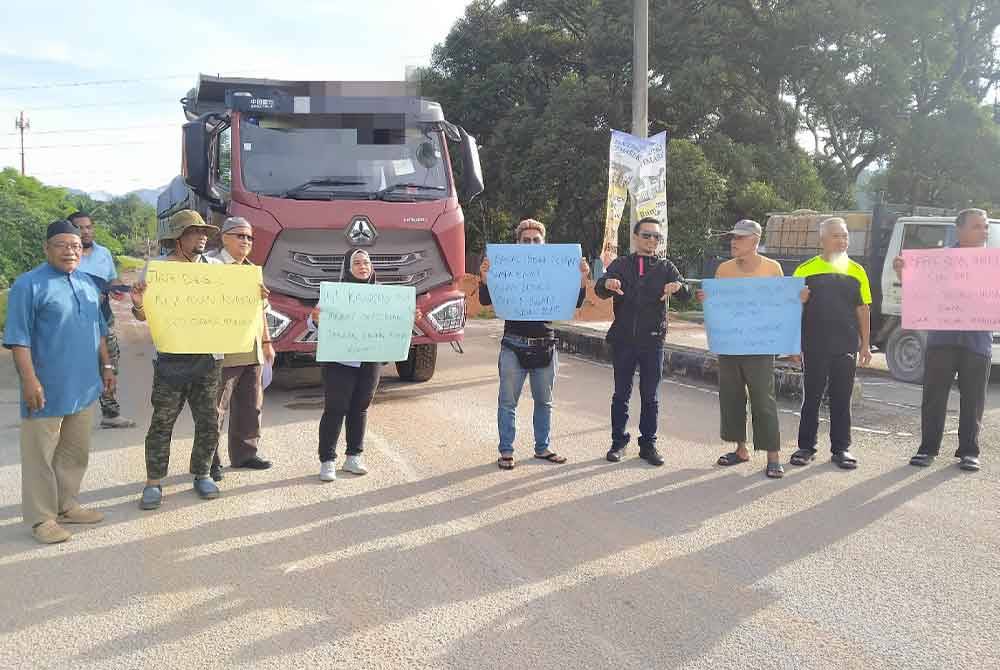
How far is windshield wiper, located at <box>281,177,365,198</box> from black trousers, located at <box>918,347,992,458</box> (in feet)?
17.1

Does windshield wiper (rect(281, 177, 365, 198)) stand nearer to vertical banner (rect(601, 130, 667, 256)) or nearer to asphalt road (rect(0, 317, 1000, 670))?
asphalt road (rect(0, 317, 1000, 670))

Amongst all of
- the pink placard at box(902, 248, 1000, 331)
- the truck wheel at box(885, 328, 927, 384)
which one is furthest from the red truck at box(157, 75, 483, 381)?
the truck wheel at box(885, 328, 927, 384)

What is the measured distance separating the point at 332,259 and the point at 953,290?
5160 millimetres

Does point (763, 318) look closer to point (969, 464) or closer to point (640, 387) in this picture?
point (640, 387)

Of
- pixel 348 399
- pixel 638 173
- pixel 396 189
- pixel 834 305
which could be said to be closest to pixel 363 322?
pixel 348 399

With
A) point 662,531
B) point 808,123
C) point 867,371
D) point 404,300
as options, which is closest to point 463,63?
point 808,123

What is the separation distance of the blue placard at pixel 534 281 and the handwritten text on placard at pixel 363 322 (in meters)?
0.66

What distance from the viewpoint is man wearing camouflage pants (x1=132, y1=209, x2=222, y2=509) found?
512 centimetres

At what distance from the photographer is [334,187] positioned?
8109 mm

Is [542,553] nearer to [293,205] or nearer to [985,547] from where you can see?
[985,547]

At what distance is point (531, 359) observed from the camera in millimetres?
6125

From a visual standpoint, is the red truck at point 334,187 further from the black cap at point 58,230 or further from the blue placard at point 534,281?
the black cap at point 58,230

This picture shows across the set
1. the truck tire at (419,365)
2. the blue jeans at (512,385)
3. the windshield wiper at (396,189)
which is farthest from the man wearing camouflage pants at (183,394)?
the truck tire at (419,365)

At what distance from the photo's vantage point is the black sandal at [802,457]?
20.5 feet
